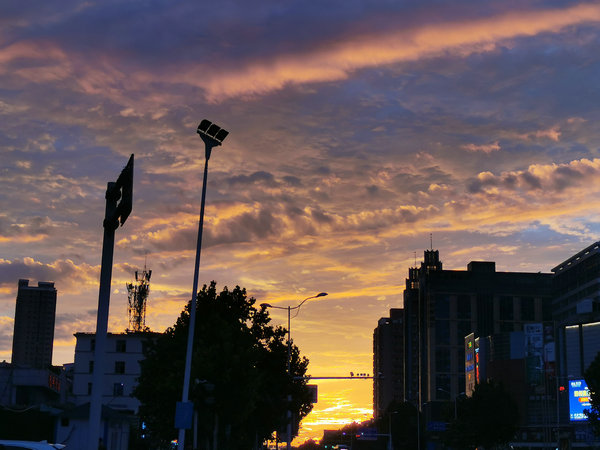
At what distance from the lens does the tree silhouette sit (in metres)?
51.0

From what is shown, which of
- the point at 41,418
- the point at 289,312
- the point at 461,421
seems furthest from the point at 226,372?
the point at 461,421

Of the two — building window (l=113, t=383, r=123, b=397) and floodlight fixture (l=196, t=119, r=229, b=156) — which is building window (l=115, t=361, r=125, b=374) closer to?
building window (l=113, t=383, r=123, b=397)

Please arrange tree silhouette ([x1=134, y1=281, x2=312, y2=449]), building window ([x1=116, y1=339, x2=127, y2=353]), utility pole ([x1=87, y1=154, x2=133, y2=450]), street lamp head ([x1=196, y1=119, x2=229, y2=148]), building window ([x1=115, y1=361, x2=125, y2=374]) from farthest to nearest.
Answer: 1. building window ([x1=116, y1=339, x2=127, y2=353])
2. building window ([x1=115, y1=361, x2=125, y2=374])
3. tree silhouette ([x1=134, y1=281, x2=312, y2=449])
4. street lamp head ([x1=196, y1=119, x2=229, y2=148])
5. utility pole ([x1=87, y1=154, x2=133, y2=450])

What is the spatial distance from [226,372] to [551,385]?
443 ft

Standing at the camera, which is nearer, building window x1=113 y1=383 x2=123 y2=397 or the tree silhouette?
the tree silhouette

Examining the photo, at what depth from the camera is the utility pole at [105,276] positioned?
2236 cm

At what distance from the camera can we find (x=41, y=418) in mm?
52500

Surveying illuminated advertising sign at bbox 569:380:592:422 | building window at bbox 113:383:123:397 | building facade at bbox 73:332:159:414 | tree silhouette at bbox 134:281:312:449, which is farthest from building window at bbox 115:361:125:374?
tree silhouette at bbox 134:281:312:449

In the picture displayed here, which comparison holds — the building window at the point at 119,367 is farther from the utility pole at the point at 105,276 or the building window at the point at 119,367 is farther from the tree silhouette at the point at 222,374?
the utility pole at the point at 105,276

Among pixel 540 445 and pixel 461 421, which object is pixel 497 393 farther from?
pixel 540 445

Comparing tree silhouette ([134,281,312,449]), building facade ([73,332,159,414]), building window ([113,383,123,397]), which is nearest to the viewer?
tree silhouette ([134,281,312,449])

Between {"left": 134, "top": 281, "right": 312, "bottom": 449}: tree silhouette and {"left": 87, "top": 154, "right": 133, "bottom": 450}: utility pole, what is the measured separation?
1896 cm

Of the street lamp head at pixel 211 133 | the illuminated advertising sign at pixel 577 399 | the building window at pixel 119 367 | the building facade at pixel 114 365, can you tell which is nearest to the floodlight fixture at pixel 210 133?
the street lamp head at pixel 211 133

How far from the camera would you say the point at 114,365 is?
147 metres
